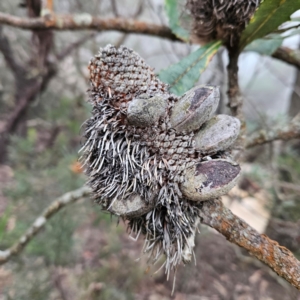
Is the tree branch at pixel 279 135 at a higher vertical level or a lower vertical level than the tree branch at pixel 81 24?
lower

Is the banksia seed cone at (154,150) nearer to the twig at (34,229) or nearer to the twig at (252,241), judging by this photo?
the twig at (252,241)

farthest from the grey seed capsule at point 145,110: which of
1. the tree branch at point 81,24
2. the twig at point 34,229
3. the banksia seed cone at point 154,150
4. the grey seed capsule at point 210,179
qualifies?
the tree branch at point 81,24

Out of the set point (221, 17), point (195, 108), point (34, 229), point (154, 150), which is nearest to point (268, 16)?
point (221, 17)

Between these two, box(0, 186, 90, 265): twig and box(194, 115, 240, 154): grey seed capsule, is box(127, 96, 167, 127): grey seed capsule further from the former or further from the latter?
box(0, 186, 90, 265): twig

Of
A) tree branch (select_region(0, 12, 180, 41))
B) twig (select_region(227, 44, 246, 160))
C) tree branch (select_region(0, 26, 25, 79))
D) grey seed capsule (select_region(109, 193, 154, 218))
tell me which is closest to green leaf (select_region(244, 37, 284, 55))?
twig (select_region(227, 44, 246, 160))

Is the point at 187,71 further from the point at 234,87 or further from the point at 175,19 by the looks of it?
the point at 175,19

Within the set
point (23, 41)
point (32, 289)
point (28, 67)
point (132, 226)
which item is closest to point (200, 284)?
point (32, 289)
